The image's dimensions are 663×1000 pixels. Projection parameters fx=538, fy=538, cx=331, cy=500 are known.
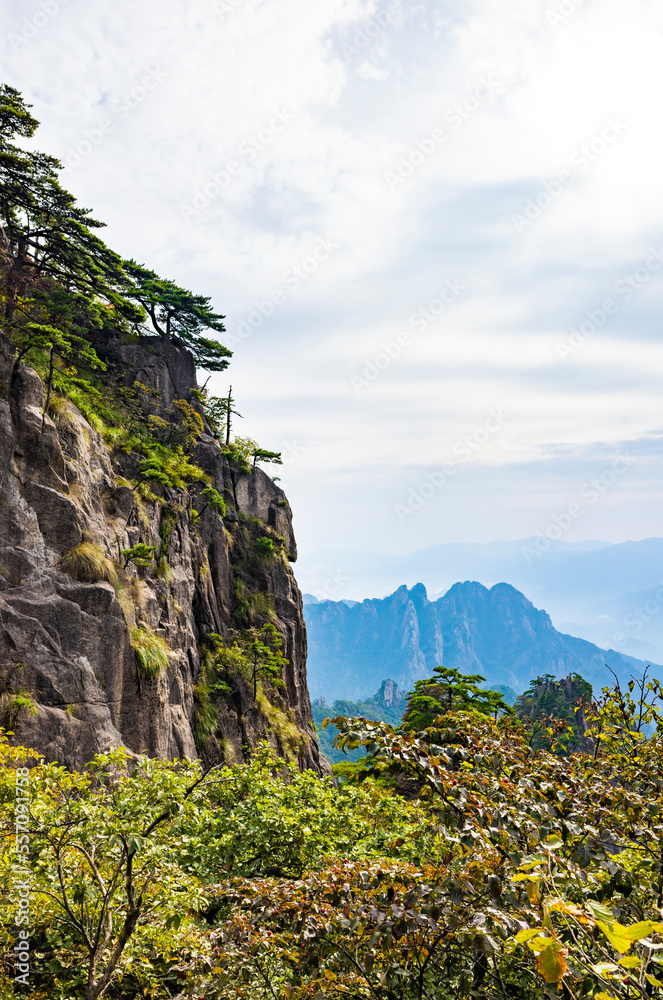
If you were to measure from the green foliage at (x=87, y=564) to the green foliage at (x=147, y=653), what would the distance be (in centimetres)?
238

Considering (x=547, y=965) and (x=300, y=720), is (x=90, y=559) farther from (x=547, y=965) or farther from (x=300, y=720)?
(x=300, y=720)

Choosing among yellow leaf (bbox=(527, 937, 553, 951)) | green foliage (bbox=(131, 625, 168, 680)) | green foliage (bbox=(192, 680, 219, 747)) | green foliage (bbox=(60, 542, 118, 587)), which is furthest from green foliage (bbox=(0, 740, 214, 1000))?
green foliage (bbox=(192, 680, 219, 747))

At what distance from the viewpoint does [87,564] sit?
60.9 feet

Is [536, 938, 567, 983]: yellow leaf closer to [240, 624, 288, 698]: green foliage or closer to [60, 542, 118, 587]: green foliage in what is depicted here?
[60, 542, 118, 587]: green foliage

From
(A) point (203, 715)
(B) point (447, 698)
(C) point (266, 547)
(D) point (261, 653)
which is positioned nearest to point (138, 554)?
(A) point (203, 715)

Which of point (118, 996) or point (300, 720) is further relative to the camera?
point (300, 720)

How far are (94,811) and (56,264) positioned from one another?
30.9 metres

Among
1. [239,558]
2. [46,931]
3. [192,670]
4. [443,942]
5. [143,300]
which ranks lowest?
[46,931]

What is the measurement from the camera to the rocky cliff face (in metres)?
16.2

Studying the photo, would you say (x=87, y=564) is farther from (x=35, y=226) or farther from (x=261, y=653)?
(x=35, y=226)

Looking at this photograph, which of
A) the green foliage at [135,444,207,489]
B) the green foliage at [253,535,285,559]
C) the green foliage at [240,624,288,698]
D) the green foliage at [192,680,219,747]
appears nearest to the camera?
the green foliage at [135,444,207,489]

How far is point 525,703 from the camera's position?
102 meters

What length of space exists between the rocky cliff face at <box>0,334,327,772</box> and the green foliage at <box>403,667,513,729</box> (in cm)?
858

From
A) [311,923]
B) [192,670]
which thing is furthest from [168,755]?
[311,923]
